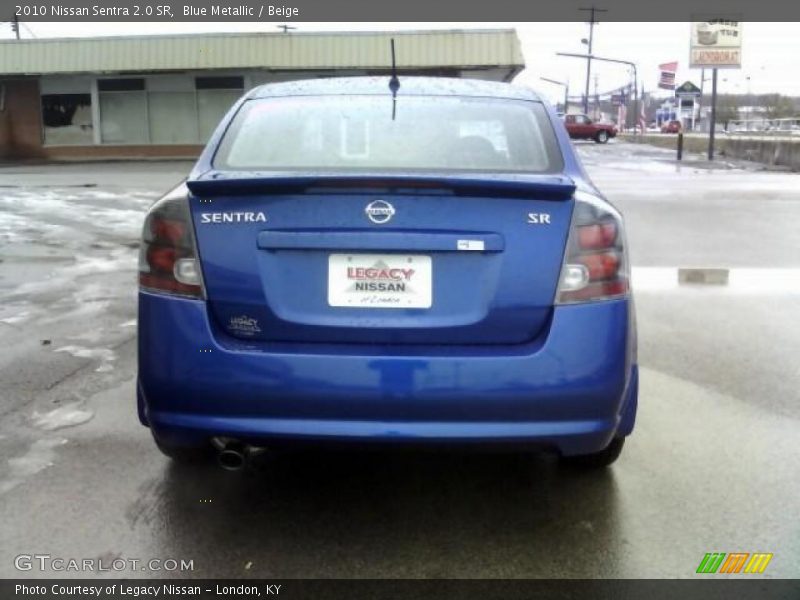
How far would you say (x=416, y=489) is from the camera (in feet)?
11.4

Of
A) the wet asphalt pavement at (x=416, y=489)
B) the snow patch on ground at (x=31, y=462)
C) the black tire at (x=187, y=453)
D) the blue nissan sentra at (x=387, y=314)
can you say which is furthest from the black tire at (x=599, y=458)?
the snow patch on ground at (x=31, y=462)

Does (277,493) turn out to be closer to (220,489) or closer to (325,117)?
(220,489)

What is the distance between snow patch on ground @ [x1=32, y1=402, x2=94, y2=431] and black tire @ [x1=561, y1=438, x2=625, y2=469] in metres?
2.40

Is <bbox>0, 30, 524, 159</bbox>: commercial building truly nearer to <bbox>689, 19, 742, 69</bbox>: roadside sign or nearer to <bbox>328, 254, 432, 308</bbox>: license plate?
<bbox>689, 19, 742, 69</bbox>: roadside sign

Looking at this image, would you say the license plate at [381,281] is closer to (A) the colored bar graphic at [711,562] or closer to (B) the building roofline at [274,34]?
(A) the colored bar graphic at [711,562]

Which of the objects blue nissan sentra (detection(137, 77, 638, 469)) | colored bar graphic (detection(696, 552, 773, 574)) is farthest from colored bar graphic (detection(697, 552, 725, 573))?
blue nissan sentra (detection(137, 77, 638, 469))

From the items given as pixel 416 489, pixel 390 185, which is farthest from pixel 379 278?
pixel 416 489

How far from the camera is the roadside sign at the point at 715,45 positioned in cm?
3219

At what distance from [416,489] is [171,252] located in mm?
1405

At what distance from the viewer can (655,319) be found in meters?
6.44

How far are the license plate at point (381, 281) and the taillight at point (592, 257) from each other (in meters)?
0.46

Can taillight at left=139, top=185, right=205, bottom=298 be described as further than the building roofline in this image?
No

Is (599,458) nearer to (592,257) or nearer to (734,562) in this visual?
(734,562)

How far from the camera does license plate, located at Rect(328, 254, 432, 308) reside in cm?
277
